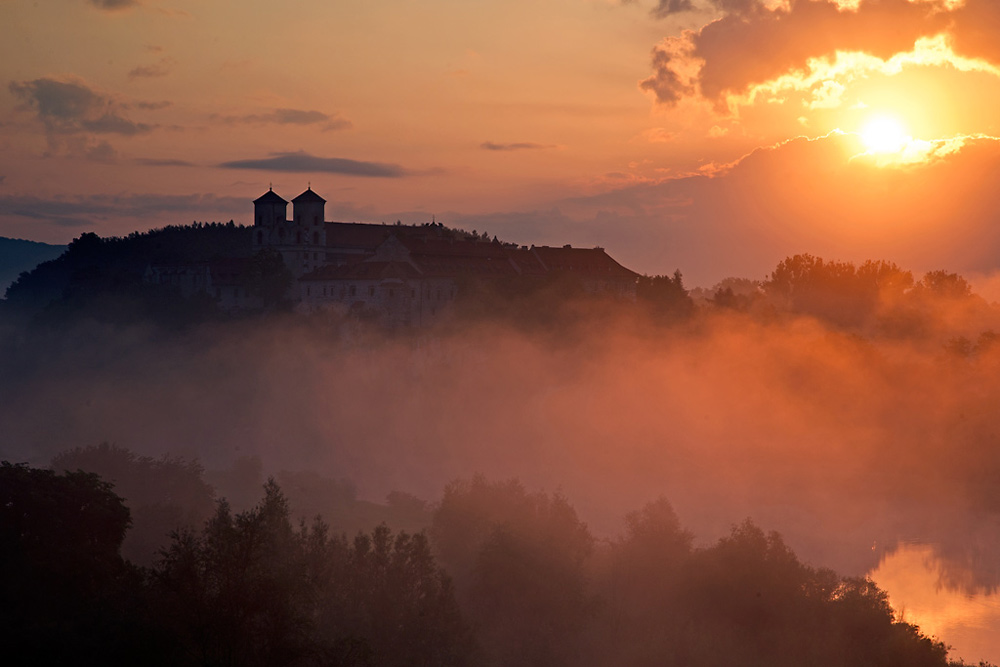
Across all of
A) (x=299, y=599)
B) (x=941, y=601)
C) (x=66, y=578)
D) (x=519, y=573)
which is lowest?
(x=941, y=601)

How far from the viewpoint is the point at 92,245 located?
395 ft

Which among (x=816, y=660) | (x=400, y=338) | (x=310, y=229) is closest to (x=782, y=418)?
(x=400, y=338)

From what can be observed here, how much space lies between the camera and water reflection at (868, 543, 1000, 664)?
41.6m

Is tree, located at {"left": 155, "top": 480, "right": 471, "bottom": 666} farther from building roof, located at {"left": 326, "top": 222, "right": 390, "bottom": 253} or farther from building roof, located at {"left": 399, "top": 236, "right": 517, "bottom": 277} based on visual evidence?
building roof, located at {"left": 326, "top": 222, "right": 390, "bottom": 253}

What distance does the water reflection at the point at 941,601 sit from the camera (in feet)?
Answer: 137

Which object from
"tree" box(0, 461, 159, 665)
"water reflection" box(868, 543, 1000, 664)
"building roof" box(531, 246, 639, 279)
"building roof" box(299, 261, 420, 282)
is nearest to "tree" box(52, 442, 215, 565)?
"tree" box(0, 461, 159, 665)

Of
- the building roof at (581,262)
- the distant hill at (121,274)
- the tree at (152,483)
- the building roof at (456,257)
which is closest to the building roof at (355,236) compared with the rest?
the building roof at (456,257)

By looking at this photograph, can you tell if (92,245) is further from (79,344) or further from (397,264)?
(397,264)

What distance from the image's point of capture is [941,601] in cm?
4731

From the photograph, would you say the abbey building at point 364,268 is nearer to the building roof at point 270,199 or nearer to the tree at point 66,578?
the building roof at point 270,199

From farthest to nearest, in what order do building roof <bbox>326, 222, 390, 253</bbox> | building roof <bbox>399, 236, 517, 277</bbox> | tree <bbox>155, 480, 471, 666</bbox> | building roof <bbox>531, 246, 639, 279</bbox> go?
building roof <bbox>531, 246, 639, 279</bbox> → building roof <bbox>326, 222, 390, 253</bbox> → building roof <bbox>399, 236, 517, 277</bbox> → tree <bbox>155, 480, 471, 666</bbox>

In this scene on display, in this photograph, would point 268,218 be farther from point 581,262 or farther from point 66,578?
point 66,578

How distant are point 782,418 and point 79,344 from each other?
73209 mm

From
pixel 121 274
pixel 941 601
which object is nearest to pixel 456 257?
pixel 121 274
